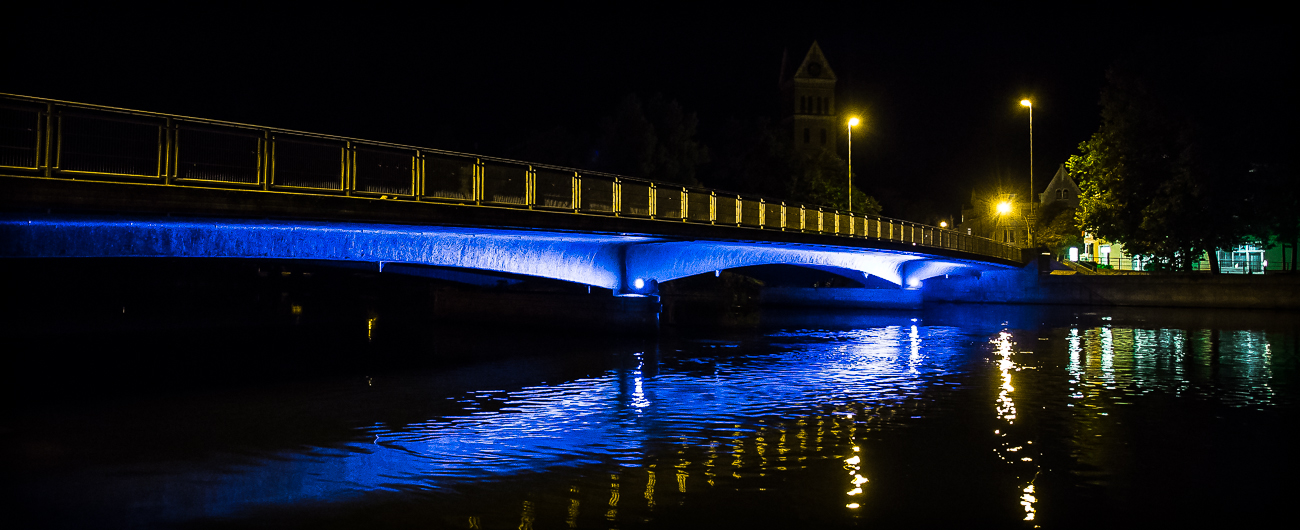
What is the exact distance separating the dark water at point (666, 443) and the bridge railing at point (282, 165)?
406cm

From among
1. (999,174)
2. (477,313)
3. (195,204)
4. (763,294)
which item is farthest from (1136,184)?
(999,174)

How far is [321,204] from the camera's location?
18828 mm

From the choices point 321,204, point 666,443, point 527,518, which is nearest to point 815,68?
point 321,204

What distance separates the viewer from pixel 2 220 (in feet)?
53.9

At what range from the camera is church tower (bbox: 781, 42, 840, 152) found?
128m

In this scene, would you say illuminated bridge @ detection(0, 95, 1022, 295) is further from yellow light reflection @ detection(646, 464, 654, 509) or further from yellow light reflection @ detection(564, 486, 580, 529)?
yellow light reflection @ detection(646, 464, 654, 509)

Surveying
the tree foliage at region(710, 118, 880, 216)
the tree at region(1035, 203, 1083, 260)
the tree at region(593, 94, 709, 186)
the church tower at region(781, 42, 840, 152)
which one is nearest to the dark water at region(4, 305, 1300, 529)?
the tree at region(593, 94, 709, 186)

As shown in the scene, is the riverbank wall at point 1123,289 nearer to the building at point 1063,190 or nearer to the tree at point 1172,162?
the tree at point 1172,162

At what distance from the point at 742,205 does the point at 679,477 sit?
22.3 m

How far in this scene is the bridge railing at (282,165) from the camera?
1505 cm

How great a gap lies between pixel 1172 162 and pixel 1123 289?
28.6 feet

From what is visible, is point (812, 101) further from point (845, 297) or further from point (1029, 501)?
point (1029, 501)

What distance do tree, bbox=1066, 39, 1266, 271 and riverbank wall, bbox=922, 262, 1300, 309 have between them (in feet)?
13.5

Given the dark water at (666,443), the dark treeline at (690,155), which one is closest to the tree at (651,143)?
the dark treeline at (690,155)
